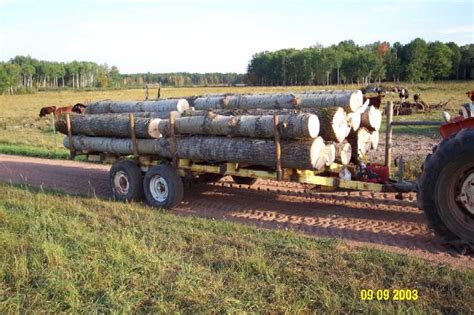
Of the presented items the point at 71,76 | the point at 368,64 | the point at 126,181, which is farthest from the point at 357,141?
the point at 71,76

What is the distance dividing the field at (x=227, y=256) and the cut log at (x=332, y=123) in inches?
50.6

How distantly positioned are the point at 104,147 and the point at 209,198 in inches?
94.6

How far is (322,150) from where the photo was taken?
7414mm

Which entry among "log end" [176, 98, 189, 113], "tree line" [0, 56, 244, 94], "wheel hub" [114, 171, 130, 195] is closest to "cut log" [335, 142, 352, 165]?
"log end" [176, 98, 189, 113]

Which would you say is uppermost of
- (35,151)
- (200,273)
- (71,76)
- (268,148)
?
(71,76)

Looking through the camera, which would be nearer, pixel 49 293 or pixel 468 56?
pixel 49 293

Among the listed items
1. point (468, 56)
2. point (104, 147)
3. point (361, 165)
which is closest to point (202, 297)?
point (361, 165)

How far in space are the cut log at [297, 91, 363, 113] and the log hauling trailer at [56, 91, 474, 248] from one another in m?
0.02

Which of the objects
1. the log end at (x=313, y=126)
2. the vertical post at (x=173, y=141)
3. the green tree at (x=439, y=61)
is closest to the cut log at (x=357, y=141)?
the log end at (x=313, y=126)

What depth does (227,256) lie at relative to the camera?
572 cm

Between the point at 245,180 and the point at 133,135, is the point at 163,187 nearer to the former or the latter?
the point at 133,135

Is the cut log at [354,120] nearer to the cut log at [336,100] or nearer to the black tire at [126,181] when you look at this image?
the cut log at [336,100]

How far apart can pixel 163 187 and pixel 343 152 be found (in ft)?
10.8

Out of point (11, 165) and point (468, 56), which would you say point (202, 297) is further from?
point (468, 56)
